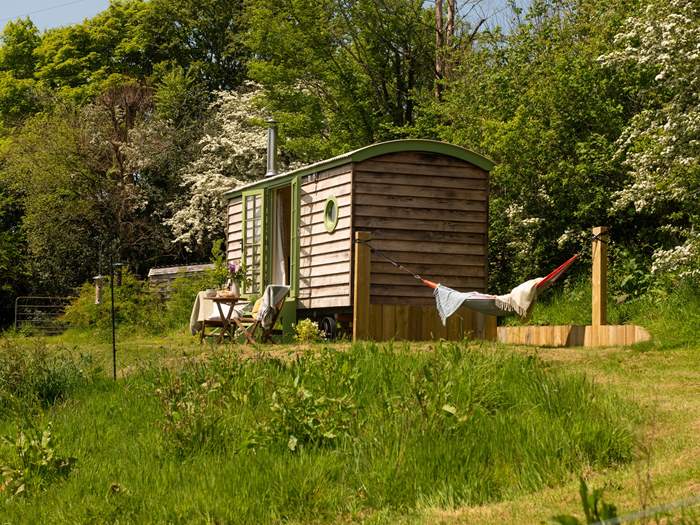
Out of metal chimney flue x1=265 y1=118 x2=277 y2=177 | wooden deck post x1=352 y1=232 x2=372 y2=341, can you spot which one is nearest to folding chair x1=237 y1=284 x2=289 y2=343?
wooden deck post x1=352 y1=232 x2=372 y2=341

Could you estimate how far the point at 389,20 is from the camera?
85.5ft

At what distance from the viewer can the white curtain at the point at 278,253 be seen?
17.7 m

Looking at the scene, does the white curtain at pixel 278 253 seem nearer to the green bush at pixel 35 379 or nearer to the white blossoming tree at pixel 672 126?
the white blossoming tree at pixel 672 126

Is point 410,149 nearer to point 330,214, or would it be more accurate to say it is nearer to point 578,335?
point 330,214

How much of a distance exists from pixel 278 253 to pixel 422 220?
3.46m

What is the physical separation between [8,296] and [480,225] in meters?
16.5

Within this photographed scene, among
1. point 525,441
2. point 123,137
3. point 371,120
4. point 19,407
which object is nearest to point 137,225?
point 123,137

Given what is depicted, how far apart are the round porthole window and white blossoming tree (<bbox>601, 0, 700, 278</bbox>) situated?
393 centimetres

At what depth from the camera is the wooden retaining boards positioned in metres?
12.1

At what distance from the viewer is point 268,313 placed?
50.5 ft

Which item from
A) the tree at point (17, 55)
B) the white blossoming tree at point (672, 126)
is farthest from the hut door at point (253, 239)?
the tree at point (17, 55)

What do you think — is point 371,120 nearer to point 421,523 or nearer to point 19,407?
point 19,407

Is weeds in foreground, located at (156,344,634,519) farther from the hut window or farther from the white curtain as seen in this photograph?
the hut window

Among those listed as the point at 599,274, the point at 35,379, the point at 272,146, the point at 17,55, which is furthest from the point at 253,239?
the point at 17,55
